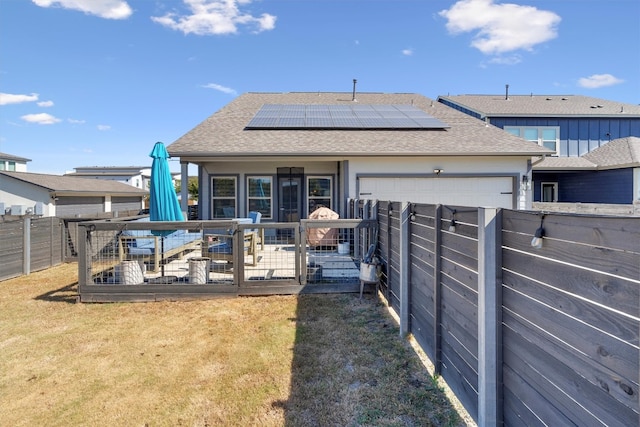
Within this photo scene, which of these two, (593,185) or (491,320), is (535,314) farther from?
(593,185)

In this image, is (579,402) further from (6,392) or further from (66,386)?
(6,392)

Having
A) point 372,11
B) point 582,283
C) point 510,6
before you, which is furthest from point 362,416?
point 510,6

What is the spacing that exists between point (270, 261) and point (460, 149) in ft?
20.5

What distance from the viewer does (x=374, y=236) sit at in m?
5.55

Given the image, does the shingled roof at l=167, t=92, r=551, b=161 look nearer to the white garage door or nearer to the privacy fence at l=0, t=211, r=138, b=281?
the white garage door

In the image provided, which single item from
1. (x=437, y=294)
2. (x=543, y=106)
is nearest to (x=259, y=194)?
(x=437, y=294)

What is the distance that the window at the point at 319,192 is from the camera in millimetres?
10656

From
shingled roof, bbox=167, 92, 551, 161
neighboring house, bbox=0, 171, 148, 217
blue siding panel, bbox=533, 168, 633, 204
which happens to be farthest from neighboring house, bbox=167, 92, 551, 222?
neighboring house, bbox=0, 171, 148, 217

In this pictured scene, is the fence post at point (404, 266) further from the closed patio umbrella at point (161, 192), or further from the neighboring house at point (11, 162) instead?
the neighboring house at point (11, 162)

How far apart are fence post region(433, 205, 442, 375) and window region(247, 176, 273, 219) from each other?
8.09 m

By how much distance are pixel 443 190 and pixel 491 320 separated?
820 centimetres

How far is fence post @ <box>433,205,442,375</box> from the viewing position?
2943 millimetres

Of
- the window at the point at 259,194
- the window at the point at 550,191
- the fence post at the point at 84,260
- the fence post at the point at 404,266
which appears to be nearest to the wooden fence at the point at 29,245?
the fence post at the point at 84,260

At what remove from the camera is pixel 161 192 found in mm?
5969
